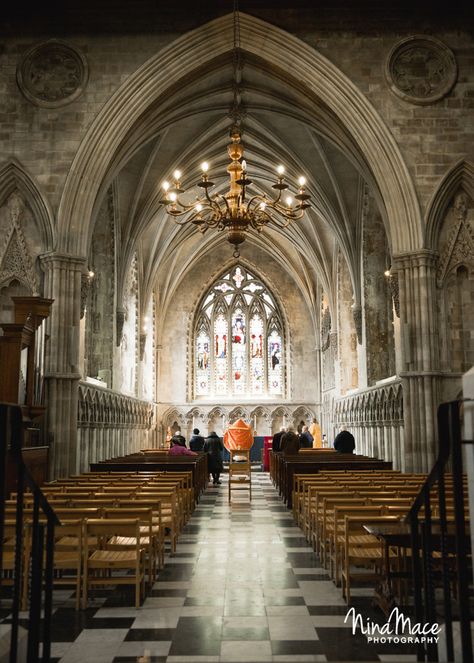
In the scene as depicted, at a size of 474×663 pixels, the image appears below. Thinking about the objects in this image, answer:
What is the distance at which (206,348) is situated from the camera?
29875 mm

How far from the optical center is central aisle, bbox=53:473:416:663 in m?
4.16

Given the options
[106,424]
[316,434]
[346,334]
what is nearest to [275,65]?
[106,424]

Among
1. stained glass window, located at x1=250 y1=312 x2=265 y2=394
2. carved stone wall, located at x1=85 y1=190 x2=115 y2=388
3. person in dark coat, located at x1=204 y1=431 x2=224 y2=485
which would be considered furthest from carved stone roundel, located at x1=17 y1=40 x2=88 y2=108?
stained glass window, located at x1=250 y1=312 x2=265 y2=394

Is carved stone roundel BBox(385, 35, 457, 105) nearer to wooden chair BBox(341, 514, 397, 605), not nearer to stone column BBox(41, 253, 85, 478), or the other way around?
stone column BBox(41, 253, 85, 478)

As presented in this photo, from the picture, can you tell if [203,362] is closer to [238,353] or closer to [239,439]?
[238,353]

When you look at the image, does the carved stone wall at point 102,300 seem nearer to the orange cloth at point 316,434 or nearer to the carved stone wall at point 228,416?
the orange cloth at point 316,434

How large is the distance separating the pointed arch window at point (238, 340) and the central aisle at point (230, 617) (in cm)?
2141

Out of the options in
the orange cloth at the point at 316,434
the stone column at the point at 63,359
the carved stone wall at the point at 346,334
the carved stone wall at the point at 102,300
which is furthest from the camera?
the orange cloth at the point at 316,434

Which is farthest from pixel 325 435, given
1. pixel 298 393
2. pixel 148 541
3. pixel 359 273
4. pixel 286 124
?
pixel 148 541

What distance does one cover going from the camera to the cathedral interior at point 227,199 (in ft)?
18.5

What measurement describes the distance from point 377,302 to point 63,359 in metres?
10.2

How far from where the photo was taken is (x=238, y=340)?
98.2 ft

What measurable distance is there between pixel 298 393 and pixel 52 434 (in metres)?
17.3

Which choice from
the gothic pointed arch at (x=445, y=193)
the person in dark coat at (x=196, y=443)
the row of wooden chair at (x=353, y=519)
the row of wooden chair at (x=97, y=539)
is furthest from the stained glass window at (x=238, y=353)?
the row of wooden chair at (x=97, y=539)
